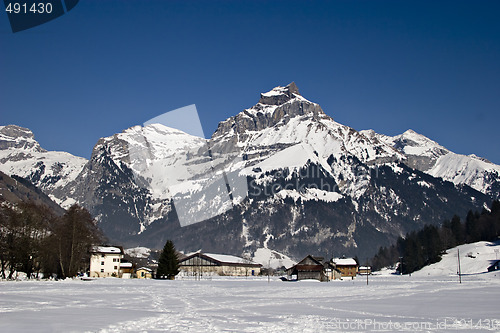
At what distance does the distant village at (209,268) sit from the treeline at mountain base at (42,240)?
13160 millimetres

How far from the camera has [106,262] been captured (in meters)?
127

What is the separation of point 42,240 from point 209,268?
86202 millimetres

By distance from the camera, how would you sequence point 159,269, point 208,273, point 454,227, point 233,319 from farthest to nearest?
point 454,227
point 208,273
point 159,269
point 233,319

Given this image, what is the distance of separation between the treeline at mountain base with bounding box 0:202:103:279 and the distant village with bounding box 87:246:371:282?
518 inches

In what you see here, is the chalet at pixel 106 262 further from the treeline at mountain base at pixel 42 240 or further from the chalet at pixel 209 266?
the treeline at mountain base at pixel 42 240

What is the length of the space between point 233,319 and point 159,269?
7808cm

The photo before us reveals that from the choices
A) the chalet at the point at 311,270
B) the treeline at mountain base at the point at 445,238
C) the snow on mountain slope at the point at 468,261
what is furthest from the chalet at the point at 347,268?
the chalet at the point at 311,270

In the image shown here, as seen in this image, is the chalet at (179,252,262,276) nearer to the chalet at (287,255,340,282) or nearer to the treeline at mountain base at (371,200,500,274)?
the chalet at (287,255,340,282)

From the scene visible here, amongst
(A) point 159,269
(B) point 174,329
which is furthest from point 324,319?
(A) point 159,269

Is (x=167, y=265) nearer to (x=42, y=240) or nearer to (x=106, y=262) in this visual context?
(x=42, y=240)

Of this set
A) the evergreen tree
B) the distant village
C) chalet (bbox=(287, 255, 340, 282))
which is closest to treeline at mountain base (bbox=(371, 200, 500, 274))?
the distant village

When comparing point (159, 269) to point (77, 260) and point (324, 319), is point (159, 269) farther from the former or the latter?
point (324, 319)

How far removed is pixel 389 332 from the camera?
22844mm

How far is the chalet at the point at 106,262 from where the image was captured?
123m
